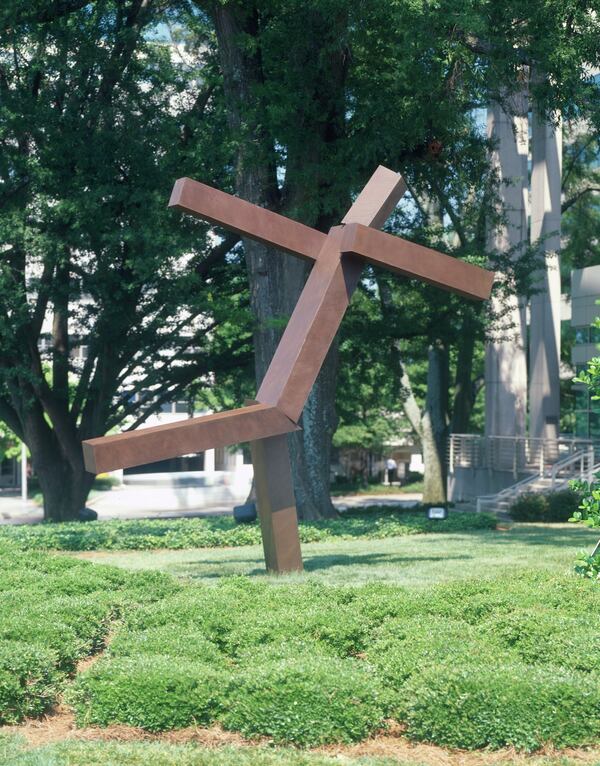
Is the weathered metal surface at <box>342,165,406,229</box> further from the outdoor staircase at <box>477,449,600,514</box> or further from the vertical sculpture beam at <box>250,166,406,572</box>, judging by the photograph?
the outdoor staircase at <box>477,449,600,514</box>

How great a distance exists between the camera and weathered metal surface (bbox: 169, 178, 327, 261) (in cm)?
1058

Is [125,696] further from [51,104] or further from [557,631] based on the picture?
[51,104]

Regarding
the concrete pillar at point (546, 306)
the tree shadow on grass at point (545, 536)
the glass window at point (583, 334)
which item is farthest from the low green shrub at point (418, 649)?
the concrete pillar at point (546, 306)

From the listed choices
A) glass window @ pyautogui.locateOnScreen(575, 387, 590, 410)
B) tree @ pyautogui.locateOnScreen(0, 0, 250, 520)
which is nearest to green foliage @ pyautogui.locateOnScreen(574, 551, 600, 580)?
tree @ pyautogui.locateOnScreen(0, 0, 250, 520)

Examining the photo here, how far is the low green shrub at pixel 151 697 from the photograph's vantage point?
20.8ft

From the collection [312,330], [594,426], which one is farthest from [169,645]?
[594,426]

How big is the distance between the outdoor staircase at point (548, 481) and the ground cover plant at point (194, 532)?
10089mm

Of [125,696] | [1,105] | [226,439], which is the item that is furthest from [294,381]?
[1,105]

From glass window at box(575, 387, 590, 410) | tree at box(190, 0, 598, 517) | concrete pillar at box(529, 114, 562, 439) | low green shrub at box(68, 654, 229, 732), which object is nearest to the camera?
low green shrub at box(68, 654, 229, 732)

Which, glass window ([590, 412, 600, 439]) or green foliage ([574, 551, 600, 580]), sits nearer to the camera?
green foliage ([574, 551, 600, 580])

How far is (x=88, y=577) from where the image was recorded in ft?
34.3

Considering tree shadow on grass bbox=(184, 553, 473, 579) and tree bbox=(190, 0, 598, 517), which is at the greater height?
tree bbox=(190, 0, 598, 517)

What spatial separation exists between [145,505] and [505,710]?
41.8m

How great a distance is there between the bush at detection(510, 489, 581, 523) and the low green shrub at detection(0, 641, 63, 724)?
57.0ft
